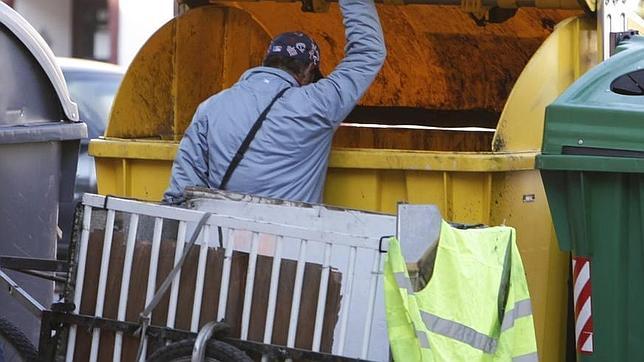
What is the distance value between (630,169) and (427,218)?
72 centimetres

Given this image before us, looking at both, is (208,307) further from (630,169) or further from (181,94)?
(181,94)

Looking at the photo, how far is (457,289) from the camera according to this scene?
3.56 metres

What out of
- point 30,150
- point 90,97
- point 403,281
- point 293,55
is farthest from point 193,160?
point 90,97

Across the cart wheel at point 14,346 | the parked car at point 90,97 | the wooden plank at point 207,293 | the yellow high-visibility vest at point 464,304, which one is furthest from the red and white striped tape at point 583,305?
the parked car at point 90,97

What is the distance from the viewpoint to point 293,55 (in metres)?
4.67

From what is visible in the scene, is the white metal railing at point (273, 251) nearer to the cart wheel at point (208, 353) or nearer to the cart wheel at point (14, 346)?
the cart wheel at point (208, 353)

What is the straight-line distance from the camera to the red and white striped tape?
4.18m

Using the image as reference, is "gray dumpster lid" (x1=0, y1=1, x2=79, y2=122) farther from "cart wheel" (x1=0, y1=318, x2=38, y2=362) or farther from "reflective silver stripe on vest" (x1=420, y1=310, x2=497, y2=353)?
"reflective silver stripe on vest" (x1=420, y1=310, x2=497, y2=353)

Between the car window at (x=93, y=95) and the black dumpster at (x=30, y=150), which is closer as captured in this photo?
the black dumpster at (x=30, y=150)

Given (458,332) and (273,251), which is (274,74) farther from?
(458,332)

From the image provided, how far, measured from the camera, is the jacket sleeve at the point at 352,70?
4551 mm

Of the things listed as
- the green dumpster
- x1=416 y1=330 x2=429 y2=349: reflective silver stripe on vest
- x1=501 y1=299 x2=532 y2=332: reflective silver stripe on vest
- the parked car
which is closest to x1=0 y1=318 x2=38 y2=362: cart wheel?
x1=416 y1=330 x2=429 y2=349: reflective silver stripe on vest

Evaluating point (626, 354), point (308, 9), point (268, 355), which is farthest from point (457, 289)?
point (308, 9)

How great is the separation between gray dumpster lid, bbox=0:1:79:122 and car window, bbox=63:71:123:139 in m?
3.75
